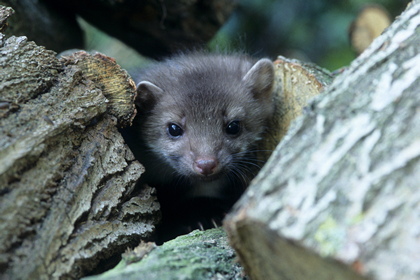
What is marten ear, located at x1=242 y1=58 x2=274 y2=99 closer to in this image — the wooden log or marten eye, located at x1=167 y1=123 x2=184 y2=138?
marten eye, located at x1=167 y1=123 x2=184 y2=138

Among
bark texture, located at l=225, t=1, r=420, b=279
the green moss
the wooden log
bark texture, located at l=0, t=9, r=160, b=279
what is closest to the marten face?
bark texture, located at l=0, t=9, r=160, b=279

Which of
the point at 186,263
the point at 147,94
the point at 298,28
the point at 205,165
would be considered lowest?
the point at 186,263

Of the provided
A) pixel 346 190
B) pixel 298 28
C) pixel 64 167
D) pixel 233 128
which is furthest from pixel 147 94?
pixel 298 28

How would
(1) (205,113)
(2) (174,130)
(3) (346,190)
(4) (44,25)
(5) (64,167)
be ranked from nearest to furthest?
(3) (346,190)
(5) (64,167)
(1) (205,113)
(2) (174,130)
(4) (44,25)

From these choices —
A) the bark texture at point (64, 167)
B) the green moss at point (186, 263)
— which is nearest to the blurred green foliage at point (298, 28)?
the bark texture at point (64, 167)

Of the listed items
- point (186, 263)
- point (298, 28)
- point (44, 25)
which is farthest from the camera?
point (298, 28)

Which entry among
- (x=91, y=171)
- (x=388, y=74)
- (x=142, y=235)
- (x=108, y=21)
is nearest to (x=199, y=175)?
(x=142, y=235)

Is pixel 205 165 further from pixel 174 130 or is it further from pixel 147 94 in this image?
pixel 147 94
